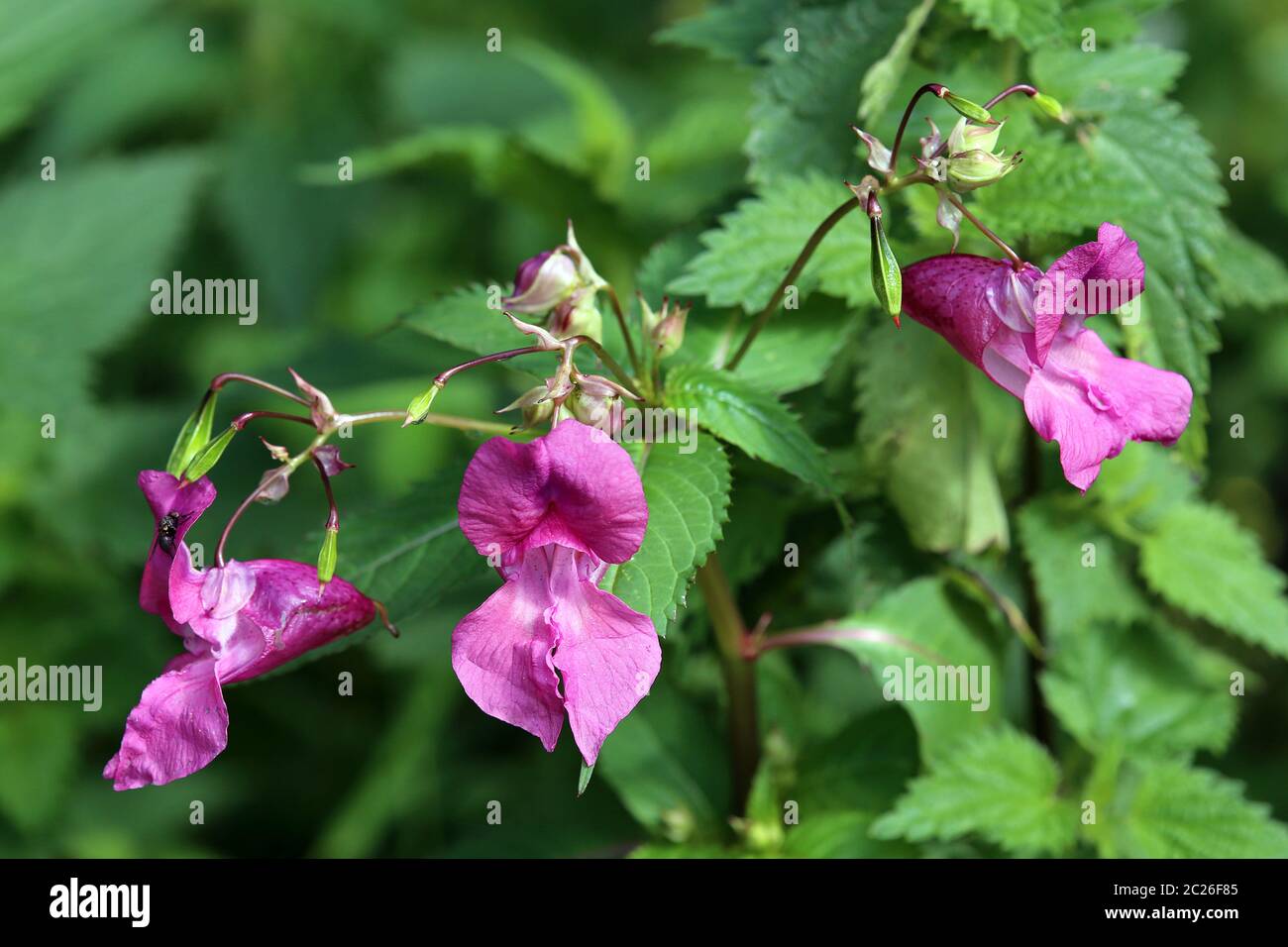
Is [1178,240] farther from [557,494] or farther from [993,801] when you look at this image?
[557,494]

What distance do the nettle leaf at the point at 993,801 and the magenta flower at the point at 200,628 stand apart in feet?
1.96

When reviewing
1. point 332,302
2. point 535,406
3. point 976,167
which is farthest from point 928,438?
point 332,302

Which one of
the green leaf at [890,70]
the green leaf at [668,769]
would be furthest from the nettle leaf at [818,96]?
the green leaf at [668,769]

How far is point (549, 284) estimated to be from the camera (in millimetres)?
986

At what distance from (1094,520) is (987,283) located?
1.94 ft

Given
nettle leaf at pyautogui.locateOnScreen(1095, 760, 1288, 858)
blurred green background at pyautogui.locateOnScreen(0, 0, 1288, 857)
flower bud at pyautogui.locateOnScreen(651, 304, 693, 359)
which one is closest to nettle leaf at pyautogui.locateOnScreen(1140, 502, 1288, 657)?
nettle leaf at pyautogui.locateOnScreen(1095, 760, 1288, 858)

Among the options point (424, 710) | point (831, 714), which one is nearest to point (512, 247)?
point (424, 710)

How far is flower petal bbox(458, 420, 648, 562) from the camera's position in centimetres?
84

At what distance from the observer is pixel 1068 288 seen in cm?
92

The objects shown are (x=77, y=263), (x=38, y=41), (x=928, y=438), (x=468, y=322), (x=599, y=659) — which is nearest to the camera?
(x=599, y=659)

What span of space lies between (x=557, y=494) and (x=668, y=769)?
0.61 metres

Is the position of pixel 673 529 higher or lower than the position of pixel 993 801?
higher

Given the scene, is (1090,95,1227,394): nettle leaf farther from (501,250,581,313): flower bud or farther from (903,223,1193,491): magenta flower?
(501,250,581,313): flower bud
